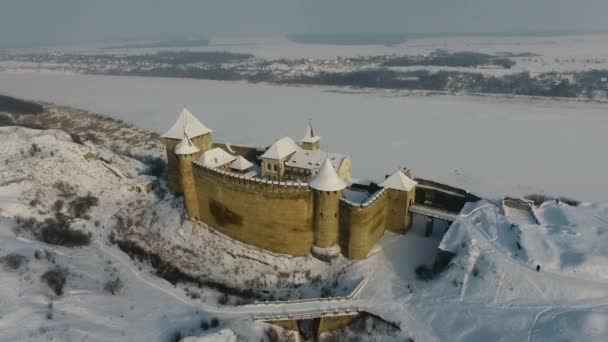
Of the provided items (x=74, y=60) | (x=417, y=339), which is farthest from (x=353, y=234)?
(x=74, y=60)

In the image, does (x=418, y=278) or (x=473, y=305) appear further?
(x=418, y=278)

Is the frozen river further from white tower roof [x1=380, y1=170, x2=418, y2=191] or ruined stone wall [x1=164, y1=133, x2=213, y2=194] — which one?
ruined stone wall [x1=164, y1=133, x2=213, y2=194]

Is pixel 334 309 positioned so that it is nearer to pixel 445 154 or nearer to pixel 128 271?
pixel 128 271

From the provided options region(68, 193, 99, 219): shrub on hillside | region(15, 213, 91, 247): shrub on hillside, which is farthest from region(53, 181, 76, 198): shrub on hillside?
region(15, 213, 91, 247): shrub on hillside

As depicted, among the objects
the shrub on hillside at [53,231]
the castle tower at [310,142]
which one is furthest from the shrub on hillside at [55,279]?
the castle tower at [310,142]

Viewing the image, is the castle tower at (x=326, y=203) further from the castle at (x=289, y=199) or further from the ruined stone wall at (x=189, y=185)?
the ruined stone wall at (x=189, y=185)

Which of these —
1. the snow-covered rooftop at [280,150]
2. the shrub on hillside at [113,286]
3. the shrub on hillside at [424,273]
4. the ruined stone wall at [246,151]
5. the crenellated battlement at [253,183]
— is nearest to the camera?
the shrub on hillside at [113,286]
